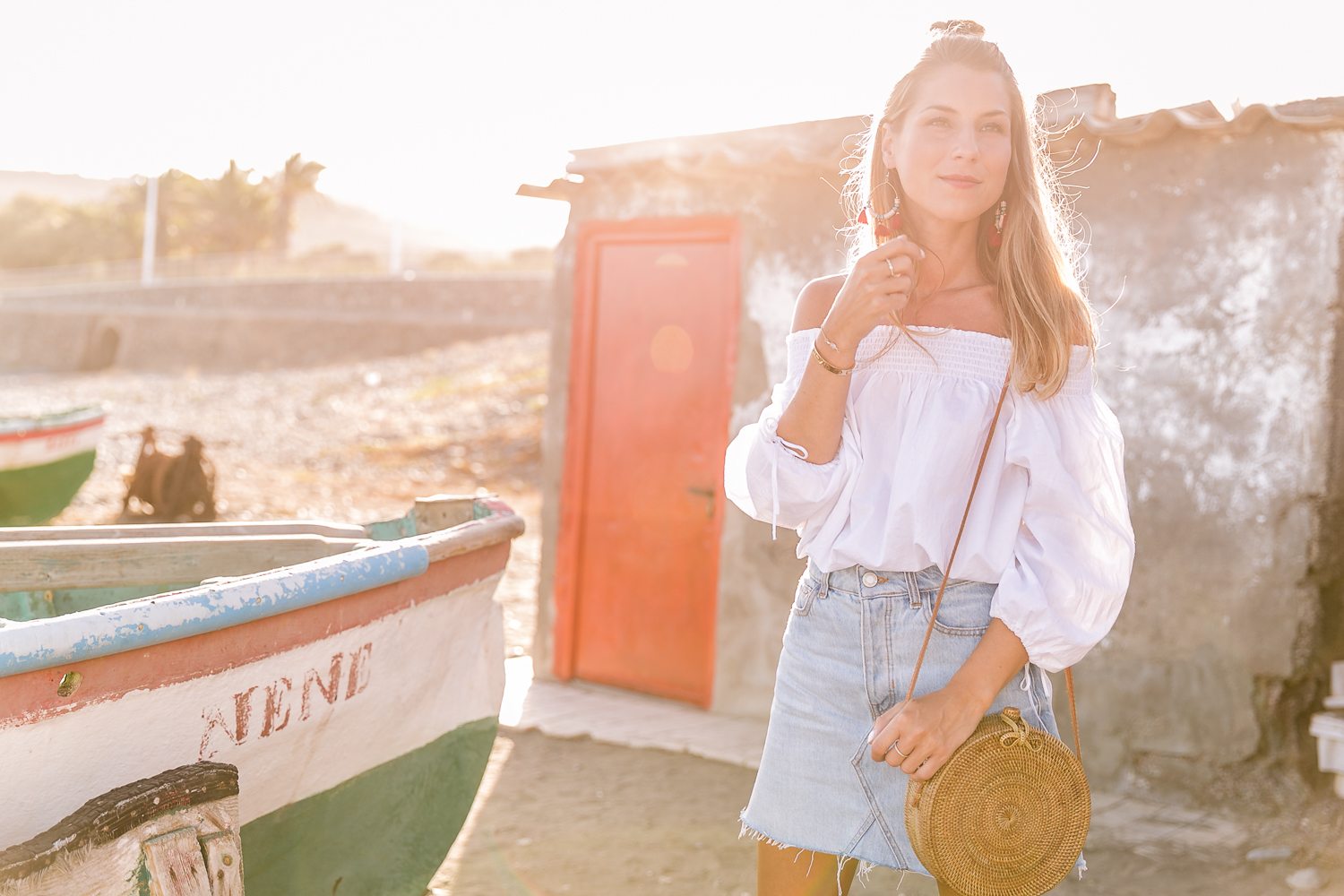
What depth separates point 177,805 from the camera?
2512 mm

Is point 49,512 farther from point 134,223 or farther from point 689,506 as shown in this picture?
point 134,223

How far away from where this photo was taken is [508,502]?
45.7 ft

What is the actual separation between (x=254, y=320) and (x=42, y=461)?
26.2m

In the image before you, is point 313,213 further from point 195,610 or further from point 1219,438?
point 195,610

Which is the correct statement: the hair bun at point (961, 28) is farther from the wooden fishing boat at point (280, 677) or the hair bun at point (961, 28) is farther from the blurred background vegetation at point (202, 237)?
the blurred background vegetation at point (202, 237)

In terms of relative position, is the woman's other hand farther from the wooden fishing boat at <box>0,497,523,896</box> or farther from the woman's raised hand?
the wooden fishing boat at <box>0,497,523,896</box>

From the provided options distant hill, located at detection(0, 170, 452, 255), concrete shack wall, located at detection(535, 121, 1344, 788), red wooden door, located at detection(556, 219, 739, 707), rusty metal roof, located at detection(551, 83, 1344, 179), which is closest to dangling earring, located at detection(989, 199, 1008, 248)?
rusty metal roof, located at detection(551, 83, 1344, 179)

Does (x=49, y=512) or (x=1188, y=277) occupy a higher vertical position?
(x=1188, y=277)

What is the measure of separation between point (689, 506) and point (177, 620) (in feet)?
13.6

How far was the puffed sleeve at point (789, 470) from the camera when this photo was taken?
6.46ft

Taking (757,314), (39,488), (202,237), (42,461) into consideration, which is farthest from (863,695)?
(202,237)

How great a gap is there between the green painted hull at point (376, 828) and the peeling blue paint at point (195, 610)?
493 mm

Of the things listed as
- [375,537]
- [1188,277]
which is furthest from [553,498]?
[1188,277]

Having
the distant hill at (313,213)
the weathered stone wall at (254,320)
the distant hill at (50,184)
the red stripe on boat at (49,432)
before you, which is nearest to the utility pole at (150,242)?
the weathered stone wall at (254,320)
